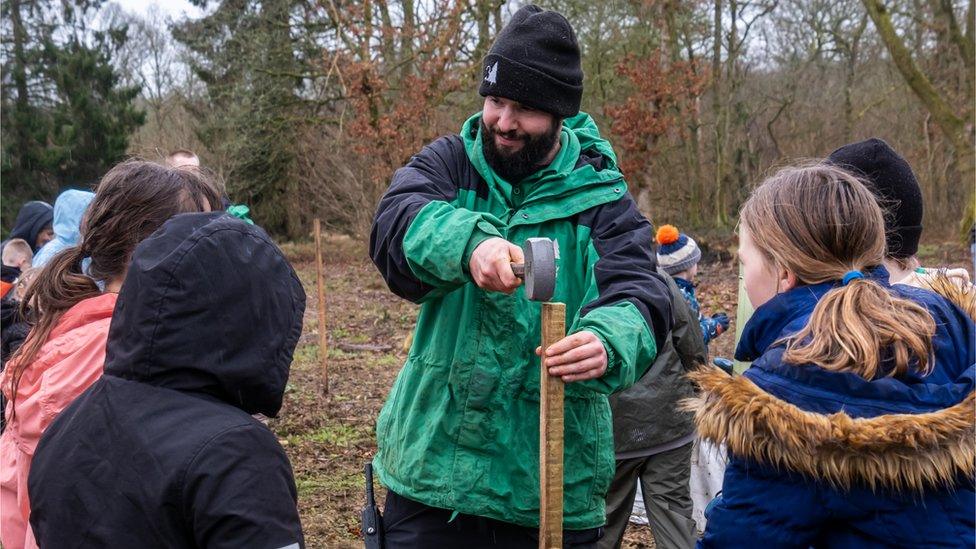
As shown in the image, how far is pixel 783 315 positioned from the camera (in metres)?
2.02

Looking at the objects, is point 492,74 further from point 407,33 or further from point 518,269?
point 407,33

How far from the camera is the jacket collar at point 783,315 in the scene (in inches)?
78.5

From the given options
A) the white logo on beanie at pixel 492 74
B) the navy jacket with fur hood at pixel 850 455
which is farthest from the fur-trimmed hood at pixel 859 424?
the white logo on beanie at pixel 492 74

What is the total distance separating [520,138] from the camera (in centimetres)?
253

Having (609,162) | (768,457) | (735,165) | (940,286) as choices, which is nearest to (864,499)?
(768,457)

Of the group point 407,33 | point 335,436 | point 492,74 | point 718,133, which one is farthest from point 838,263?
point 718,133

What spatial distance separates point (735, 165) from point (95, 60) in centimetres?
1861

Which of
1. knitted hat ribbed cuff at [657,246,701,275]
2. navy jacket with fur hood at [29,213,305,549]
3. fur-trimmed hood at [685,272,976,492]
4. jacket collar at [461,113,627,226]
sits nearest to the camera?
navy jacket with fur hood at [29,213,305,549]

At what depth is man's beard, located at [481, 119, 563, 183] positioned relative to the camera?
2537mm

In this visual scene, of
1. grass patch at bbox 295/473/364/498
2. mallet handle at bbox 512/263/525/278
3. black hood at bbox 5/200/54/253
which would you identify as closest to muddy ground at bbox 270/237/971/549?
grass patch at bbox 295/473/364/498

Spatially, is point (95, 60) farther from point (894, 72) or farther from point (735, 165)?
point (894, 72)

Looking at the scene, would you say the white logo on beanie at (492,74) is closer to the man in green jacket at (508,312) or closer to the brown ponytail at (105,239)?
the man in green jacket at (508,312)

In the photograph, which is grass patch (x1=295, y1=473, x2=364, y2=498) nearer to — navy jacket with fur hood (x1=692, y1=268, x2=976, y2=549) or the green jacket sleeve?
the green jacket sleeve

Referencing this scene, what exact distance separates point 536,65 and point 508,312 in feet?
2.34
